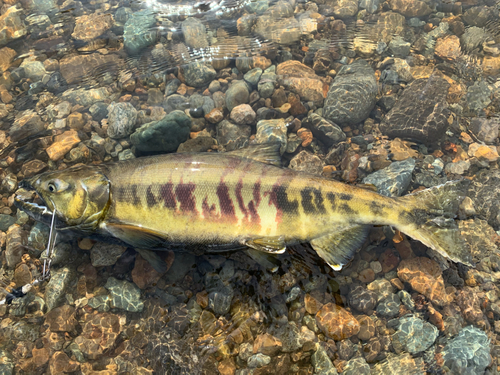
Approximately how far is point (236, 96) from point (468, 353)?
16.0 feet

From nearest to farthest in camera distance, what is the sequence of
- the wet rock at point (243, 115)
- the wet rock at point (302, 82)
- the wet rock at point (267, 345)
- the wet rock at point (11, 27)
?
1. the wet rock at point (267, 345)
2. the wet rock at point (243, 115)
3. the wet rock at point (302, 82)
4. the wet rock at point (11, 27)

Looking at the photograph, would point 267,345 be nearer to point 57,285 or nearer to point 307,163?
point 307,163

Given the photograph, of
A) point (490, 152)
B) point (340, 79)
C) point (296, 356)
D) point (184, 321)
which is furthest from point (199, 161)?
point (490, 152)

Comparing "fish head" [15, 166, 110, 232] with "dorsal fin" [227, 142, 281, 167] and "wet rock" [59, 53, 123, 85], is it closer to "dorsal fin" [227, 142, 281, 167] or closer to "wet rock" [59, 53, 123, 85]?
"dorsal fin" [227, 142, 281, 167]

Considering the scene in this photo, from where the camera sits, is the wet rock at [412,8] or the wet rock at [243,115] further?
the wet rock at [412,8]

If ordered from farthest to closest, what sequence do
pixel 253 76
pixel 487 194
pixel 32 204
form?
pixel 253 76 → pixel 487 194 → pixel 32 204

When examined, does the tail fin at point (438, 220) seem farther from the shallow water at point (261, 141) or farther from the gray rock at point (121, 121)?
the gray rock at point (121, 121)

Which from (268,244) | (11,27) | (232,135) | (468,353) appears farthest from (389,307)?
(11,27)

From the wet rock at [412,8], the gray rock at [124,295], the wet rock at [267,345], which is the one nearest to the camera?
the wet rock at [267,345]

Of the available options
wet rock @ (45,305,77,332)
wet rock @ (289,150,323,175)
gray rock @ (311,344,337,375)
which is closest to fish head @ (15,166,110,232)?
wet rock @ (45,305,77,332)

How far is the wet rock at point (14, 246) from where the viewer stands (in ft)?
15.1

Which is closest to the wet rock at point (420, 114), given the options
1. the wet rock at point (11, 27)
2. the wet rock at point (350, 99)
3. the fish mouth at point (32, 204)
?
the wet rock at point (350, 99)

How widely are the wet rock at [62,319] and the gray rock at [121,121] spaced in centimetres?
267

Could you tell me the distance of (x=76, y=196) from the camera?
13.6ft
